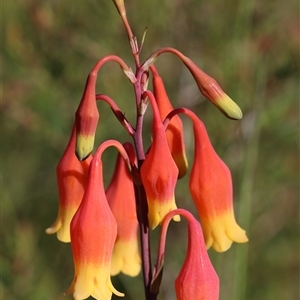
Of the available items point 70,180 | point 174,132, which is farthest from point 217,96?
point 70,180

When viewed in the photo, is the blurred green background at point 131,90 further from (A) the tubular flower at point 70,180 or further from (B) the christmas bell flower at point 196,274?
(B) the christmas bell flower at point 196,274

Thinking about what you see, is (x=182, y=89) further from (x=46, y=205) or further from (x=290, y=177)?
(x=46, y=205)

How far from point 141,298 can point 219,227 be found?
1722 millimetres

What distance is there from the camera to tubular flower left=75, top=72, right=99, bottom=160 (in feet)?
4.47

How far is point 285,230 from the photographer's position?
375cm

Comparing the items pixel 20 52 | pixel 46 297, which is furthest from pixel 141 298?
pixel 20 52

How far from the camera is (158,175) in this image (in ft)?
4.59

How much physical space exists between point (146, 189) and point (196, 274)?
218mm

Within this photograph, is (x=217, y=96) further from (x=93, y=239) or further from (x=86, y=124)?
(x=93, y=239)

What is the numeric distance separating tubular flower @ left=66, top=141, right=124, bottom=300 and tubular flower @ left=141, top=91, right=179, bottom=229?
97 millimetres

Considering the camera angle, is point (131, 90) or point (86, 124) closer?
point (86, 124)

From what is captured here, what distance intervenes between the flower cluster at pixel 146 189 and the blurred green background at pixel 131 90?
1016 mm

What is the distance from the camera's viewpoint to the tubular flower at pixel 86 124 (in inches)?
53.6

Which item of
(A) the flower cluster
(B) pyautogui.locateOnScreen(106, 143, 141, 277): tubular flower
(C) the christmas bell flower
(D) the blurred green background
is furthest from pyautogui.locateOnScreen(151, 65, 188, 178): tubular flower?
(D) the blurred green background
